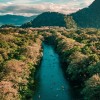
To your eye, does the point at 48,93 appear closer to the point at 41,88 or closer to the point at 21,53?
the point at 41,88

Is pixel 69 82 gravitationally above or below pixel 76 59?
below

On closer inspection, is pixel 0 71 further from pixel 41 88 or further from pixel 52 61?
pixel 52 61

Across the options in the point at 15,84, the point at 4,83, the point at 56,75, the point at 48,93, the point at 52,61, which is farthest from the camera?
the point at 52,61

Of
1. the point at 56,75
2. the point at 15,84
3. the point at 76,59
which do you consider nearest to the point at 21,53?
the point at 56,75

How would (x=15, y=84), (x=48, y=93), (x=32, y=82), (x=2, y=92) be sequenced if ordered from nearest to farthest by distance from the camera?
(x=2, y=92)
(x=15, y=84)
(x=48, y=93)
(x=32, y=82)

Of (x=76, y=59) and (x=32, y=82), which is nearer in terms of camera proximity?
(x=32, y=82)

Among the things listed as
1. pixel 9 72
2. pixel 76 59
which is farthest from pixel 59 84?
pixel 9 72
